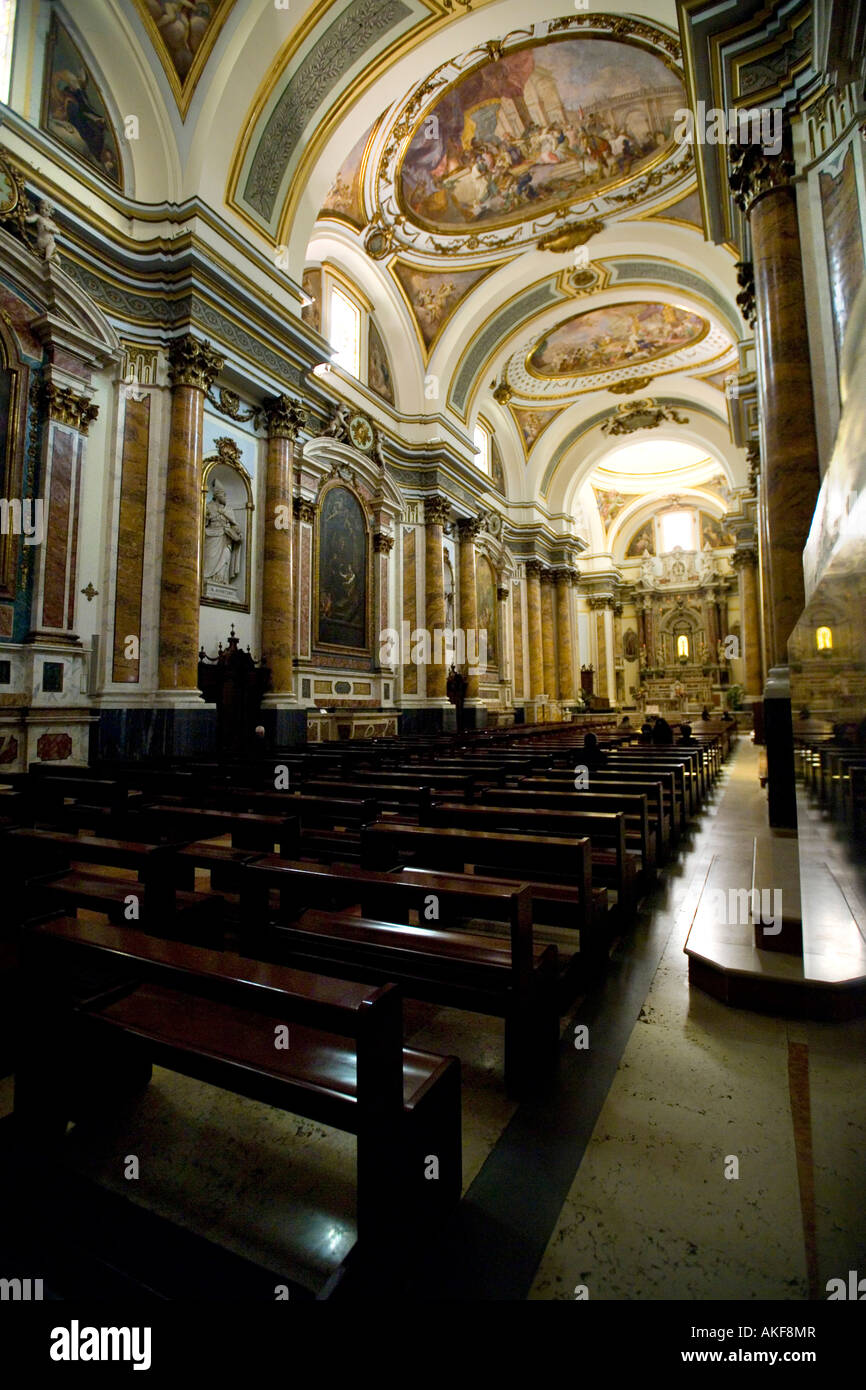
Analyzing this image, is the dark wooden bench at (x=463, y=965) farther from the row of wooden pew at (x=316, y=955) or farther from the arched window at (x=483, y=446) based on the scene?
the arched window at (x=483, y=446)

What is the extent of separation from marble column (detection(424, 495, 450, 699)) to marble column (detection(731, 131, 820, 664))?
9.39 m

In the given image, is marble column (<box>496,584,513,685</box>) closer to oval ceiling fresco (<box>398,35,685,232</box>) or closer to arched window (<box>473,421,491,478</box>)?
arched window (<box>473,421,491,478</box>)

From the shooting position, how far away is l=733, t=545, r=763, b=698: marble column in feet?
57.5

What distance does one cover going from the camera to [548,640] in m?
22.6

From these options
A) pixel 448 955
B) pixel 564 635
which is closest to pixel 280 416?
pixel 448 955

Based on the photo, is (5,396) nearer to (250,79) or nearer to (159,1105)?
(250,79)

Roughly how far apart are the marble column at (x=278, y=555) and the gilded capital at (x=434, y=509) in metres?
5.23

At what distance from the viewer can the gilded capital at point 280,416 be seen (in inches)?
390

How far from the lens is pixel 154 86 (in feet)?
26.1

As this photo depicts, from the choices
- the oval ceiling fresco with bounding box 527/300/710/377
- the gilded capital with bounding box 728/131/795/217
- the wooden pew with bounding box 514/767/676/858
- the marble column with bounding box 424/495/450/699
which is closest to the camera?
the wooden pew with bounding box 514/767/676/858

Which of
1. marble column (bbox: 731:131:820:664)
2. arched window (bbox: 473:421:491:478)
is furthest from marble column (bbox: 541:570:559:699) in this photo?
marble column (bbox: 731:131:820:664)

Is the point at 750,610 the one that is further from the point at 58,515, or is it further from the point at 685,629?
the point at 58,515

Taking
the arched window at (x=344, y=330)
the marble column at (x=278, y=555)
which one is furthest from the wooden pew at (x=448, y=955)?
the arched window at (x=344, y=330)

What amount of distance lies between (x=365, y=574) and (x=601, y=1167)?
40.2 ft
